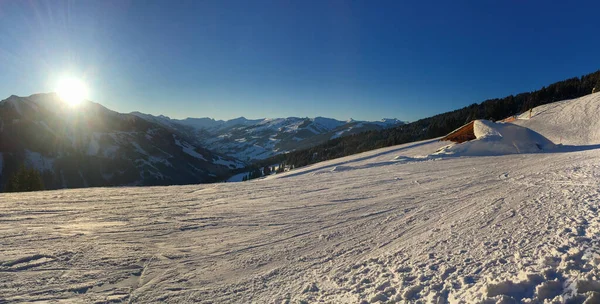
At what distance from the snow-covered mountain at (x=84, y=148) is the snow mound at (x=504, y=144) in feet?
411

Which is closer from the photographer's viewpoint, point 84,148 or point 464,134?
point 464,134

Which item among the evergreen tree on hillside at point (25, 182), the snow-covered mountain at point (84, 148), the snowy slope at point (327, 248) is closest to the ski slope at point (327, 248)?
the snowy slope at point (327, 248)

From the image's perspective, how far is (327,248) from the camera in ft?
21.2

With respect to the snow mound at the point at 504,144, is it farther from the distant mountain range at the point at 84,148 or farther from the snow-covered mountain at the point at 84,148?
the distant mountain range at the point at 84,148

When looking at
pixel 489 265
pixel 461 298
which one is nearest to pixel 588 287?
pixel 489 265

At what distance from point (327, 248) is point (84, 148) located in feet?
533

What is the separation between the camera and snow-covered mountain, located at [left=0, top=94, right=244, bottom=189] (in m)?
115

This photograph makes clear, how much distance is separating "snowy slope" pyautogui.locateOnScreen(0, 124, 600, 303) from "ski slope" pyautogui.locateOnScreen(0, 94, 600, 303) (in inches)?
1.2

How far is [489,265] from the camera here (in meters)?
4.86

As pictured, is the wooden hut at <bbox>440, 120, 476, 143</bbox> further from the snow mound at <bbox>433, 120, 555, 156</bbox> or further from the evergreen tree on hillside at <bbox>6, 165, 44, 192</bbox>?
the evergreen tree on hillside at <bbox>6, 165, 44, 192</bbox>

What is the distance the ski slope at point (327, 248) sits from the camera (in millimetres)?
4543

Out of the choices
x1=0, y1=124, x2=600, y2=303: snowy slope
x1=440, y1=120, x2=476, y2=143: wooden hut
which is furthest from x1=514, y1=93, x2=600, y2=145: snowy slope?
x1=0, y1=124, x2=600, y2=303: snowy slope

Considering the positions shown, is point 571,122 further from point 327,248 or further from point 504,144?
point 327,248

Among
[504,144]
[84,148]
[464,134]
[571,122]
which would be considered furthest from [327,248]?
[84,148]
